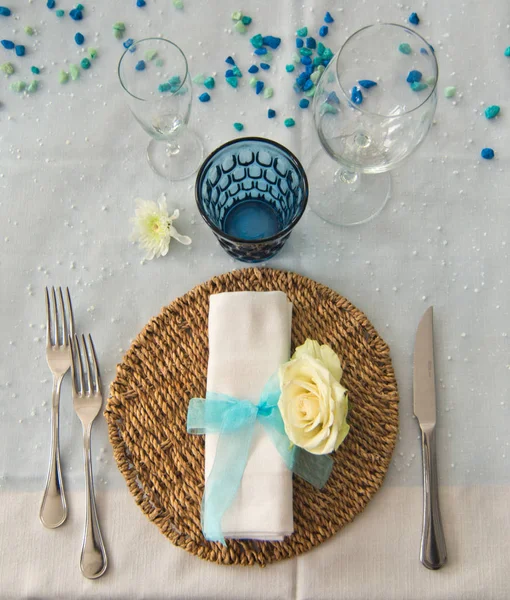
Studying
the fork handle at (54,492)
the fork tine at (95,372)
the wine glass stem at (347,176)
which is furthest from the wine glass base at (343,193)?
the fork handle at (54,492)

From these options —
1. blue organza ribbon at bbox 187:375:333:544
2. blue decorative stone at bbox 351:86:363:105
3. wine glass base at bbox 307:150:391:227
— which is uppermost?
blue decorative stone at bbox 351:86:363:105

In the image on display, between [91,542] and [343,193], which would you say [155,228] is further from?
[91,542]

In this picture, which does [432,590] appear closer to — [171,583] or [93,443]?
[171,583]

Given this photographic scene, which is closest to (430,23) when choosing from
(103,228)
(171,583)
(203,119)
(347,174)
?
(347,174)

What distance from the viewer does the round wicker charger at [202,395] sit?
0.68 meters

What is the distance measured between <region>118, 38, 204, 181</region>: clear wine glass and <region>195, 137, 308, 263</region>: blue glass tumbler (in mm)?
97

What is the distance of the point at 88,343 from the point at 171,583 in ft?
1.08

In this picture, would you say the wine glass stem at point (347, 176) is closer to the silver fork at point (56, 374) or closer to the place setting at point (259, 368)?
the place setting at point (259, 368)

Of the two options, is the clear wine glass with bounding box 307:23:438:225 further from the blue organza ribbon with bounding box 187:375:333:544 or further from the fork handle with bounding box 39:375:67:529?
the fork handle with bounding box 39:375:67:529

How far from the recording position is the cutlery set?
69 cm

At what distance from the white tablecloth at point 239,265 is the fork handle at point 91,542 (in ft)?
0.04

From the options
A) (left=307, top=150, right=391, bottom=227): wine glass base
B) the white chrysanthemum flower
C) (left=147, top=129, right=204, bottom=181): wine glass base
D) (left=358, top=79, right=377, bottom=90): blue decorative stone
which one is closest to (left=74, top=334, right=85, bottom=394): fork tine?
the white chrysanthemum flower

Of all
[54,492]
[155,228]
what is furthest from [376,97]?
[54,492]

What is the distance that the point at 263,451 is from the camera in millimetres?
646
